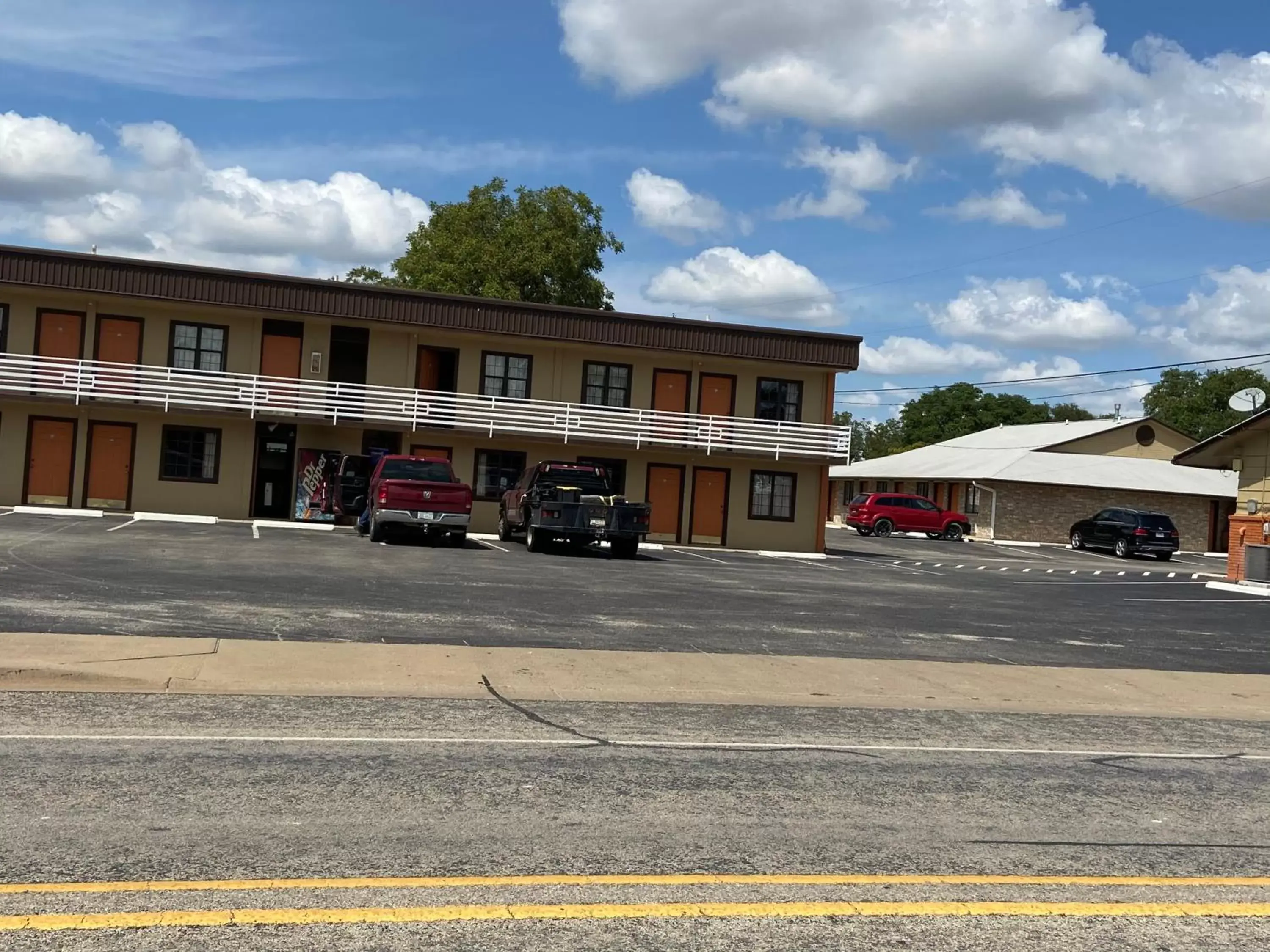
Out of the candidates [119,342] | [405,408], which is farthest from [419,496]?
[119,342]

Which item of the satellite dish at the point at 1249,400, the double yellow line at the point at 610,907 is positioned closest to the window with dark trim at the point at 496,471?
the satellite dish at the point at 1249,400

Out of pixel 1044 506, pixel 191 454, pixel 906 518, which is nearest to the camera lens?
pixel 191 454

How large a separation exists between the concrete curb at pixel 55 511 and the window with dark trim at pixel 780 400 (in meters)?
19.5

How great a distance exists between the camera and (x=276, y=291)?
34656 millimetres

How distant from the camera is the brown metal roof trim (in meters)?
33.3

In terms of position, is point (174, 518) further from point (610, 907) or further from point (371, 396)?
point (610, 907)

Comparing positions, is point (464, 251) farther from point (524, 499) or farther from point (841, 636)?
point (841, 636)

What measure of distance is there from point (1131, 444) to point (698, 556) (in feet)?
124

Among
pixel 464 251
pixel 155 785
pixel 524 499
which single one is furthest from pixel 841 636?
pixel 464 251

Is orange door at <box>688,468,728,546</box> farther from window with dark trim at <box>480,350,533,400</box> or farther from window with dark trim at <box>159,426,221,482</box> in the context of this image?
window with dark trim at <box>159,426,221,482</box>

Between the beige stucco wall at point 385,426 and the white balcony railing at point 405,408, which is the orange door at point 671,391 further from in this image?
the white balcony railing at point 405,408

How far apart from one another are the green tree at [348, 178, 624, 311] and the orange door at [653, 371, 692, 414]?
20.6 m

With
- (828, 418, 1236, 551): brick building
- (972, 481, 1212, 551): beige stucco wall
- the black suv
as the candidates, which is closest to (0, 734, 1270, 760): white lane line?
the black suv

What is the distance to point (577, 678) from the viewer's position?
12422mm
